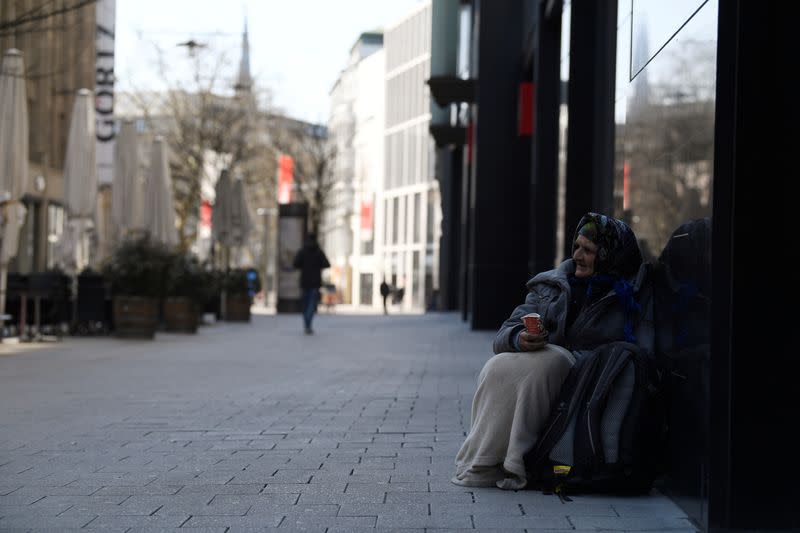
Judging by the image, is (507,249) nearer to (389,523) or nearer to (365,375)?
(365,375)

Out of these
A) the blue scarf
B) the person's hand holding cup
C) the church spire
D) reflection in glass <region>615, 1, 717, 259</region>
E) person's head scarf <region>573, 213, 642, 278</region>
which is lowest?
the person's hand holding cup

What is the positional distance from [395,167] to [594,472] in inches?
3254

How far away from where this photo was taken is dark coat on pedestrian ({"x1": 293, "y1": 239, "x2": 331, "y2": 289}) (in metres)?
25.0

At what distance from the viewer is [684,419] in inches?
225

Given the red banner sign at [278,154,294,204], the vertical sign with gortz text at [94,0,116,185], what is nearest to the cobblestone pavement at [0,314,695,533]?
the vertical sign with gortz text at [94,0,116,185]

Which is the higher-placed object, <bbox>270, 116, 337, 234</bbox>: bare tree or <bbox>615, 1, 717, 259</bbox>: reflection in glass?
<bbox>270, 116, 337, 234</bbox>: bare tree

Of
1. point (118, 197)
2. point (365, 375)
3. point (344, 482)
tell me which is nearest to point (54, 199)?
point (118, 197)

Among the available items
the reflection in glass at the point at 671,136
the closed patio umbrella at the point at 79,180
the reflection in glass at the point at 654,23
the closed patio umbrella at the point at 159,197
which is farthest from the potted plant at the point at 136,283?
the reflection in glass at the point at 654,23

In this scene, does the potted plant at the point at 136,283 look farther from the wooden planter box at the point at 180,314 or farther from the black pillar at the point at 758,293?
the black pillar at the point at 758,293

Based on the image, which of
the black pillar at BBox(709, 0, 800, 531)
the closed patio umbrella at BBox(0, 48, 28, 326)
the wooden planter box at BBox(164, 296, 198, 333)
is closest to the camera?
the black pillar at BBox(709, 0, 800, 531)

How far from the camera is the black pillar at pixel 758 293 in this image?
16.1 ft

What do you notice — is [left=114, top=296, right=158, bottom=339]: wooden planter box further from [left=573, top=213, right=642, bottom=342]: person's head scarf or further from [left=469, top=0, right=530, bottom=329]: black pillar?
[left=573, top=213, right=642, bottom=342]: person's head scarf

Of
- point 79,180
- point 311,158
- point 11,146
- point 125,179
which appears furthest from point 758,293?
point 311,158

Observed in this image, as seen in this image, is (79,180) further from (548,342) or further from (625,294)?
(625,294)
